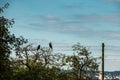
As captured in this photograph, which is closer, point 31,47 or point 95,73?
point 31,47

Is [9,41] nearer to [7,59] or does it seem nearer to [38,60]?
[7,59]

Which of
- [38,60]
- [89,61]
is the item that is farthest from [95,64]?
[38,60]

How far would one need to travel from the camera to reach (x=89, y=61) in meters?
82.4

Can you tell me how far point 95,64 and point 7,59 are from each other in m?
44.2

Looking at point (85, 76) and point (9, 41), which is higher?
point (9, 41)

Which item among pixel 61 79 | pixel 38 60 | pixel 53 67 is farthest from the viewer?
pixel 61 79

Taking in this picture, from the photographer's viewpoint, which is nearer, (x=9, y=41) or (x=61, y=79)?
(x=9, y=41)

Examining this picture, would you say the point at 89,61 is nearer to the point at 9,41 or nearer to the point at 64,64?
the point at 64,64

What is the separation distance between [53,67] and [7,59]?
39672mm

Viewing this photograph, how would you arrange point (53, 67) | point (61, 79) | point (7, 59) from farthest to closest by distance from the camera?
point (61, 79) → point (53, 67) → point (7, 59)

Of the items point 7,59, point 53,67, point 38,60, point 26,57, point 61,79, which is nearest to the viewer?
point 7,59

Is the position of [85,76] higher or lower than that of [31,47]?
lower

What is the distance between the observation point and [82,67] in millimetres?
81188

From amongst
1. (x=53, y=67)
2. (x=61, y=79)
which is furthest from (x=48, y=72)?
(x=61, y=79)
